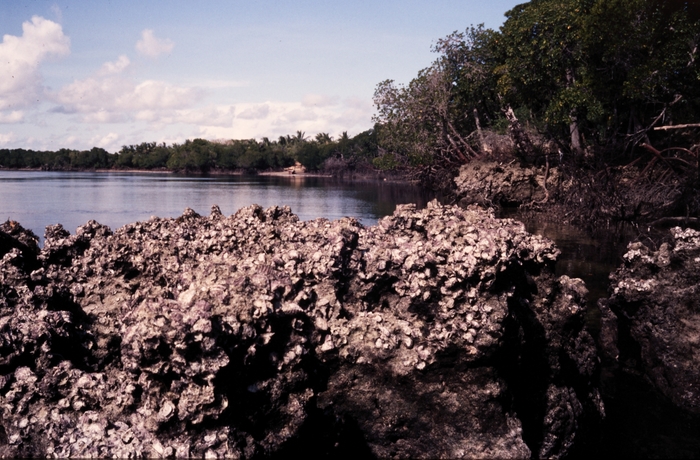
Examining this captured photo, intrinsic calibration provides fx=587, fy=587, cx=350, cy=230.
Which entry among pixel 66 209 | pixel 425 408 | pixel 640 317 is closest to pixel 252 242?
pixel 425 408

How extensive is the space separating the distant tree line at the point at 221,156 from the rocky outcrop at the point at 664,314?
147 feet

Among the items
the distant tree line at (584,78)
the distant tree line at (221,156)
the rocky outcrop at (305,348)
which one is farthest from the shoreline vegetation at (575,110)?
the distant tree line at (221,156)

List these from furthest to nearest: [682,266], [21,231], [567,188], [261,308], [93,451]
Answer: [567,188], [21,231], [682,266], [261,308], [93,451]

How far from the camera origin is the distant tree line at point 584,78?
17031 mm

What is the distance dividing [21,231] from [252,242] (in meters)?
4.06

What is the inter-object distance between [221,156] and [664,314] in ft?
305

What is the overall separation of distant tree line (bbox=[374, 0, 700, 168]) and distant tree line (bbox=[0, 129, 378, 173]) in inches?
785

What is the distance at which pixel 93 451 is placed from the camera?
11.1 ft

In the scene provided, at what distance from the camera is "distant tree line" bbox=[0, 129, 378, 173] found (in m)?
71.9

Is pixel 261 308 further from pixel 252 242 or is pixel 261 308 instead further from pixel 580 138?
pixel 580 138

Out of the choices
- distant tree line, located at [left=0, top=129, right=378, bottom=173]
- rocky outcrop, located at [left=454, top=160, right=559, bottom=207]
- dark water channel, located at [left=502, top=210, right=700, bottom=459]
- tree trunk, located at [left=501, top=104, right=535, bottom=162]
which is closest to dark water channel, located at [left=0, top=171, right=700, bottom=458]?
dark water channel, located at [left=502, top=210, right=700, bottom=459]

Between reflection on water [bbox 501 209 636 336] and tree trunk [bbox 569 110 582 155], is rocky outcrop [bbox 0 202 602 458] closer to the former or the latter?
reflection on water [bbox 501 209 636 336]

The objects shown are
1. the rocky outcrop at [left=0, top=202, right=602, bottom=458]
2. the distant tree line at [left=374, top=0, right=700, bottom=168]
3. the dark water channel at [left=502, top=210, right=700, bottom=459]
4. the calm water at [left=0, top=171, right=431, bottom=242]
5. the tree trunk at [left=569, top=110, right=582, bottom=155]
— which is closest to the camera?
the rocky outcrop at [left=0, top=202, right=602, bottom=458]

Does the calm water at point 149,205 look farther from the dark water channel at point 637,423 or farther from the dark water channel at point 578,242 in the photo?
the dark water channel at point 637,423
